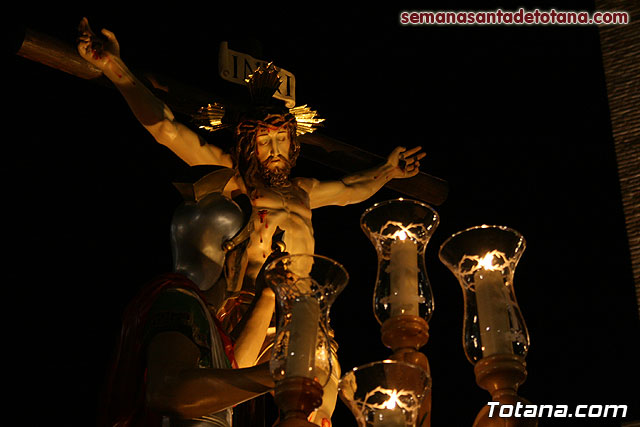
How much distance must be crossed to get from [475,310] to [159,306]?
0.76m

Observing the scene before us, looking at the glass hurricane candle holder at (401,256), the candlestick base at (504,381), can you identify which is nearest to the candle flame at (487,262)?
the glass hurricane candle holder at (401,256)

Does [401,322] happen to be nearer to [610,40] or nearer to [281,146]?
[281,146]

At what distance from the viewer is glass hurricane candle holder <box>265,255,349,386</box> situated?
6.21ft

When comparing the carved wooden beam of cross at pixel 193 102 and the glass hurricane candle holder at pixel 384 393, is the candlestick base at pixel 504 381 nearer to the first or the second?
the glass hurricane candle holder at pixel 384 393

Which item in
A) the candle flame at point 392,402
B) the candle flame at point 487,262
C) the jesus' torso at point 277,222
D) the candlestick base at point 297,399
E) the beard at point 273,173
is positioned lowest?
the candlestick base at point 297,399

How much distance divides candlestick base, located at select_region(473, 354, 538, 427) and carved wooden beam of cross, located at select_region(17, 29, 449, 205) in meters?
2.05

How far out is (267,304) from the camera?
105 inches

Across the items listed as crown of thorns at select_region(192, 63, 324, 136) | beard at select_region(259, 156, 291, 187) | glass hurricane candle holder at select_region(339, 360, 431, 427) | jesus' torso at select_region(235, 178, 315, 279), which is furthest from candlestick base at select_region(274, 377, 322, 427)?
crown of thorns at select_region(192, 63, 324, 136)

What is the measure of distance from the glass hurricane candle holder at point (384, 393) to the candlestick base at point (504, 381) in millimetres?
130

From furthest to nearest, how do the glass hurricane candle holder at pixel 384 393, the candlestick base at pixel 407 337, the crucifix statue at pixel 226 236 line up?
the crucifix statue at pixel 226 236 < the candlestick base at pixel 407 337 < the glass hurricane candle holder at pixel 384 393

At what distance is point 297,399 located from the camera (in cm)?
183

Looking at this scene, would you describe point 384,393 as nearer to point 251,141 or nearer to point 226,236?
point 226,236

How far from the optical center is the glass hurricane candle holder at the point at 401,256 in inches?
84.4

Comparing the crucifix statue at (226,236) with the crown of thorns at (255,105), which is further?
the crown of thorns at (255,105)
